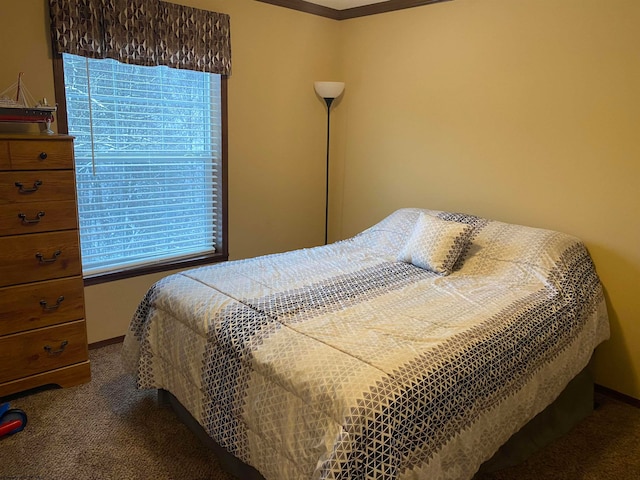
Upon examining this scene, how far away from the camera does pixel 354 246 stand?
3057mm

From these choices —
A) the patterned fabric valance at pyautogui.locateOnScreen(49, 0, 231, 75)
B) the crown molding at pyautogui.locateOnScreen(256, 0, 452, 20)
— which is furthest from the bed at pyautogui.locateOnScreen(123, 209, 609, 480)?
the crown molding at pyautogui.locateOnScreen(256, 0, 452, 20)

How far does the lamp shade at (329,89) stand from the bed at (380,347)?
1.38m

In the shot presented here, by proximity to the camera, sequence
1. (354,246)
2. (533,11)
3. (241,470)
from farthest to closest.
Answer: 1. (354,246)
2. (533,11)
3. (241,470)

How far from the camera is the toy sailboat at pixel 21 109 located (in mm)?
2211

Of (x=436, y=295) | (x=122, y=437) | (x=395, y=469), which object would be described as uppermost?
(x=436, y=295)

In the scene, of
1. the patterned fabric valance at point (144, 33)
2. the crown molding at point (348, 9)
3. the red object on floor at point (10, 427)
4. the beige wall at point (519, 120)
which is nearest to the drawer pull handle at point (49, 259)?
the red object on floor at point (10, 427)

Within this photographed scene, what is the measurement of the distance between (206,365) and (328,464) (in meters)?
0.77

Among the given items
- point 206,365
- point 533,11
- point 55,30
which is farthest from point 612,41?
point 55,30

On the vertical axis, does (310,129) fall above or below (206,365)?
above

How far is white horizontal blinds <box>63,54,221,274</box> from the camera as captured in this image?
9.09ft

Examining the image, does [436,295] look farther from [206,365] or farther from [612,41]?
[612,41]

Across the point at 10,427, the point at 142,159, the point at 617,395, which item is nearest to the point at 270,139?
the point at 142,159

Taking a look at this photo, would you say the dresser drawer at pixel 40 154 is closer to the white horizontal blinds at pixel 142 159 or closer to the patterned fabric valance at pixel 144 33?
the white horizontal blinds at pixel 142 159

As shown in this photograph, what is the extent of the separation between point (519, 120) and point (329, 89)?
4.65 ft
